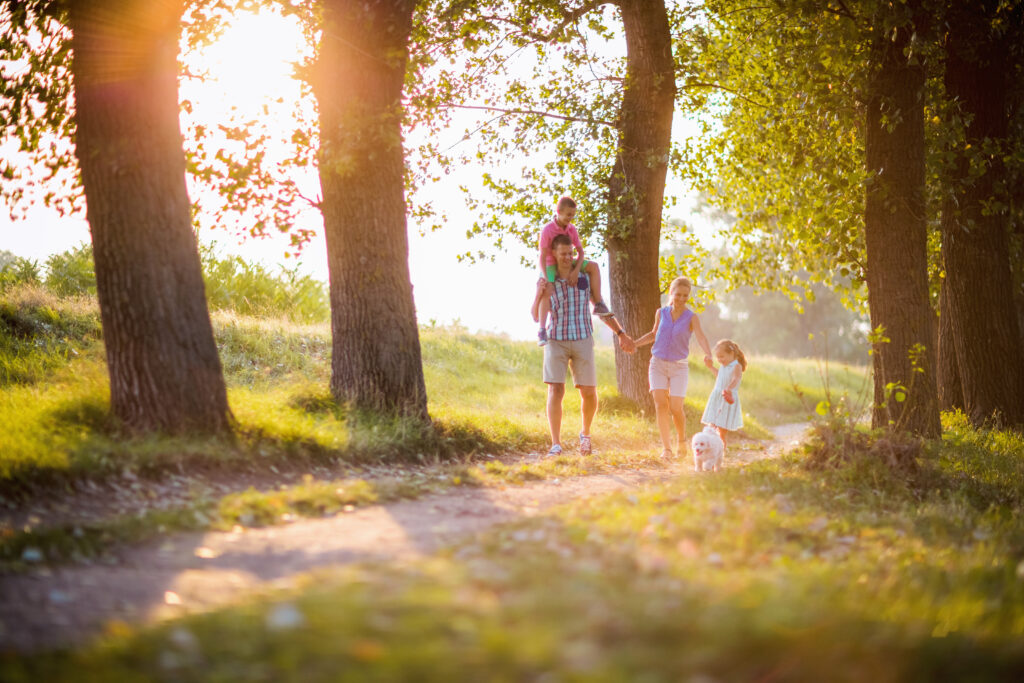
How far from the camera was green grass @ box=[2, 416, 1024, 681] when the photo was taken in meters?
2.88

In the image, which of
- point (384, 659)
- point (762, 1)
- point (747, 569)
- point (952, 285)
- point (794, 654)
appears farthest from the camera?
point (762, 1)

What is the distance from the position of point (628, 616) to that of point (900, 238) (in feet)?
28.0

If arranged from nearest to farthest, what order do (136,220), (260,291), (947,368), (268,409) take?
1. (136,220)
2. (268,409)
3. (947,368)
4. (260,291)

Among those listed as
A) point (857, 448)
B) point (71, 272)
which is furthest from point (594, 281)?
point (71, 272)

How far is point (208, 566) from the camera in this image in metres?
4.37

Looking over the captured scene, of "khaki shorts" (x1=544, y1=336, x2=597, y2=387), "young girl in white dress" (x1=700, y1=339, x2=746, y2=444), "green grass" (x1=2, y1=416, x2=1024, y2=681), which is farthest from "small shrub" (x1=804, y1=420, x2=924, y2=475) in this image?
"khaki shorts" (x1=544, y1=336, x2=597, y2=387)

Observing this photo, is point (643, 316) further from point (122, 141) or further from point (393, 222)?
point (122, 141)

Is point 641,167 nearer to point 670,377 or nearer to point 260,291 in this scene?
point 670,377

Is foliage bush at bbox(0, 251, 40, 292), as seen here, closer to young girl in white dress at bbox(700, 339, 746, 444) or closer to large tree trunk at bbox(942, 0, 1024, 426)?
young girl in white dress at bbox(700, 339, 746, 444)

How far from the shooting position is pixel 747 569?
436 centimetres

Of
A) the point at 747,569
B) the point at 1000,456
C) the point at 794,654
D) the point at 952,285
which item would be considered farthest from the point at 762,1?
the point at 794,654

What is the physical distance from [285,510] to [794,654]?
12.4 feet

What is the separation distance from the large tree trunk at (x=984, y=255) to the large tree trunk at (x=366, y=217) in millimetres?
9005

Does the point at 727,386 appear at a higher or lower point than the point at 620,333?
lower
